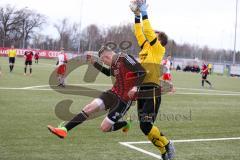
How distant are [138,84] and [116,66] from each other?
0.53 m

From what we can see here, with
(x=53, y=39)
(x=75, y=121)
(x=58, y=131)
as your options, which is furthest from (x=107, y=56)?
(x=53, y=39)

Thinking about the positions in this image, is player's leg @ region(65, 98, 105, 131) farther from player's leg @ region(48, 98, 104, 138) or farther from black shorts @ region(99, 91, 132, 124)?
black shorts @ region(99, 91, 132, 124)

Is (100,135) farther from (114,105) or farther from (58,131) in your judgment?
(58,131)

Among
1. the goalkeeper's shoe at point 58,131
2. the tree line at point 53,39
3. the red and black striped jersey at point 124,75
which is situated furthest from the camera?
the tree line at point 53,39

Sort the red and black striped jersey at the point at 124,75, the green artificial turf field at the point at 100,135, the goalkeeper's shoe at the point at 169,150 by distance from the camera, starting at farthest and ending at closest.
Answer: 1. the green artificial turf field at the point at 100,135
2. the red and black striped jersey at the point at 124,75
3. the goalkeeper's shoe at the point at 169,150

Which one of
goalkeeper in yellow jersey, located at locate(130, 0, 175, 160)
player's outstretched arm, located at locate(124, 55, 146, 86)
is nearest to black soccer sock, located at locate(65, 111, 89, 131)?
goalkeeper in yellow jersey, located at locate(130, 0, 175, 160)

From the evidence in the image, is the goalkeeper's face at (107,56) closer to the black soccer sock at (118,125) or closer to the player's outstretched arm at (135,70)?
the player's outstretched arm at (135,70)

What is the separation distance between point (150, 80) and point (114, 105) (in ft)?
2.63

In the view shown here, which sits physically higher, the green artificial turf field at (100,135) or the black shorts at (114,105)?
the black shorts at (114,105)

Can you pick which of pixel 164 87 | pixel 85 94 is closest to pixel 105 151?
pixel 85 94

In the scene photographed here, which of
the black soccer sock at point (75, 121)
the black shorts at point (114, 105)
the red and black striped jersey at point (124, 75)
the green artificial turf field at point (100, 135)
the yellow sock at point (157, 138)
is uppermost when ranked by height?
the red and black striped jersey at point (124, 75)

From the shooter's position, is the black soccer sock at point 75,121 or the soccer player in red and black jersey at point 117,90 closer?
the black soccer sock at point 75,121

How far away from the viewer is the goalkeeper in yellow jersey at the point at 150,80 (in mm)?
7332

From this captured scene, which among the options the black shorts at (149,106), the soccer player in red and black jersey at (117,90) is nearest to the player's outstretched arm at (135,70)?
the soccer player in red and black jersey at (117,90)
